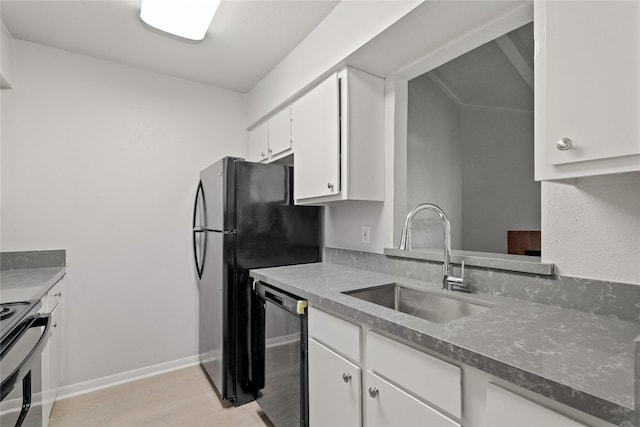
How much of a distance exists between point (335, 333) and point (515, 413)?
2.25 feet

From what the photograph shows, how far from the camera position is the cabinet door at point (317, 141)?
71.8 inches

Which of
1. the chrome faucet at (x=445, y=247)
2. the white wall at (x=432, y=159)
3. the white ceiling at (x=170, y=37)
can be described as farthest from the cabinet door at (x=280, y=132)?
the chrome faucet at (x=445, y=247)

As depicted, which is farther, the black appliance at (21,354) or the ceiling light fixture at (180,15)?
the ceiling light fixture at (180,15)

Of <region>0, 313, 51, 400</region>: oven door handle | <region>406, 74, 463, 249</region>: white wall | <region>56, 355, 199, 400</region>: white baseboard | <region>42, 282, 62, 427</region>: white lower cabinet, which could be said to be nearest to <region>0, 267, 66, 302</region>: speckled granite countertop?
<region>42, 282, 62, 427</region>: white lower cabinet

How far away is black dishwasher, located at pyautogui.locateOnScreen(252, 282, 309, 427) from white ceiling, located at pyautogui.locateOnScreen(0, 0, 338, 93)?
161 centimetres

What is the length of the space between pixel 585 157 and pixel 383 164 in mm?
1155

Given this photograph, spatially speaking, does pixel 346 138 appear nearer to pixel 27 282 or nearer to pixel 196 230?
pixel 196 230

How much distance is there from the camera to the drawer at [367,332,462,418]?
86cm

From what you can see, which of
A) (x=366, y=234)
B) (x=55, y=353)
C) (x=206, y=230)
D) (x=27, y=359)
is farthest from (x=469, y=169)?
(x=55, y=353)

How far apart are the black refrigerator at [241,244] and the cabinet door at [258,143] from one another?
1.86 feet

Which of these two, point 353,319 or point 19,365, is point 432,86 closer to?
point 353,319

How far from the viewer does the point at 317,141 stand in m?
1.98

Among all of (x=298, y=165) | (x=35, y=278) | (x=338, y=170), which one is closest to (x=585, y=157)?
(x=338, y=170)

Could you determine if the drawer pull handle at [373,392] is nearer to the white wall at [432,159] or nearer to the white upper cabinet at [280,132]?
the white wall at [432,159]
